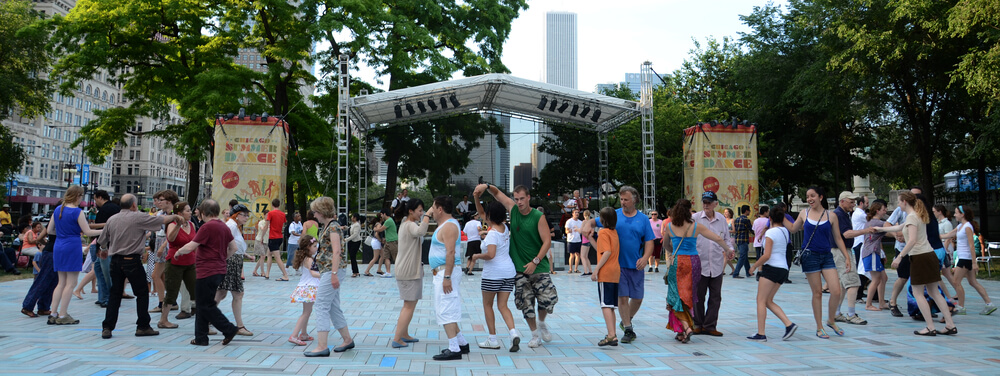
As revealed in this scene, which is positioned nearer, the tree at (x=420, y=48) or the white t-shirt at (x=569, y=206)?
the white t-shirt at (x=569, y=206)

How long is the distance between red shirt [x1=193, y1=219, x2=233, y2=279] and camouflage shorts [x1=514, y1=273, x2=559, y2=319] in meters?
2.88

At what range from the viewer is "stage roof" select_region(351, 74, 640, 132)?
734 inches

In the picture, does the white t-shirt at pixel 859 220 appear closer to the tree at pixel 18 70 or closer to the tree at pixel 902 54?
the tree at pixel 902 54

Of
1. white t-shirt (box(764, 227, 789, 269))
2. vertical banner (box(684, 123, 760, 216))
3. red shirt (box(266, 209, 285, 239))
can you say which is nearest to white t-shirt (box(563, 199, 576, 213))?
vertical banner (box(684, 123, 760, 216))

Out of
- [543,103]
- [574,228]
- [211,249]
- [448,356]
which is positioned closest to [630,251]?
[448,356]

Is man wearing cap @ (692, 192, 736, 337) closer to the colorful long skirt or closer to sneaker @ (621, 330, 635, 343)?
the colorful long skirt

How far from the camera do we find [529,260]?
601 centimetres

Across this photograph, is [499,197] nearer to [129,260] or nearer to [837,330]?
[129,260]

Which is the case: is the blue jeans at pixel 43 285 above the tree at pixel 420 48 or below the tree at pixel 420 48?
below

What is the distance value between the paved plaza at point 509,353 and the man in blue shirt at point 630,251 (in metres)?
0.37

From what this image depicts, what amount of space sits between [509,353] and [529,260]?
883 millimetres

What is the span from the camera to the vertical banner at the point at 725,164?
20016 mm

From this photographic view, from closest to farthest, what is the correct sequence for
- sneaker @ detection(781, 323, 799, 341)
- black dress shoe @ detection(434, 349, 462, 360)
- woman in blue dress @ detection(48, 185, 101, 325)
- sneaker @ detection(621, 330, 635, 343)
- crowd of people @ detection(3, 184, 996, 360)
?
black dress shoe @ detection(434, 349, 462, 360) < crowd of people @ detection(3, 184, 996, 360) < sneaker @ detection(621, 330, 635, 343) < sneaker @ detection(781, 323, 799, 341) < woman in blue dress @ detection(48, 185, 101, 325)

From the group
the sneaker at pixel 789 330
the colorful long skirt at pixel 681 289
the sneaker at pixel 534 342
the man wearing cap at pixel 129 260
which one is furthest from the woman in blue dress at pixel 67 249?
the sneaker at pixel 789 330
